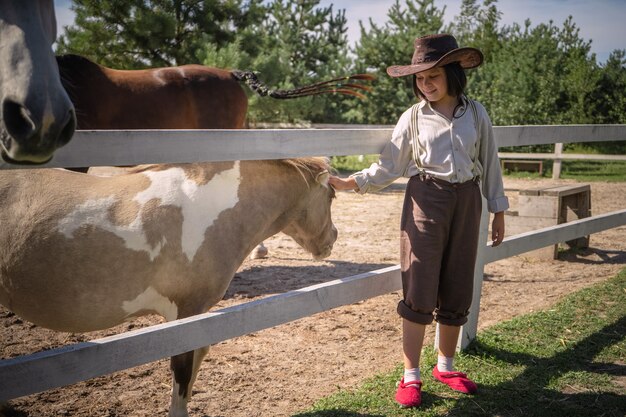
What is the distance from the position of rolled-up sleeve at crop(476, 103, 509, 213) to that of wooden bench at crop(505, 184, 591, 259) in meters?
3.73

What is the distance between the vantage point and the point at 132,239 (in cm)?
228

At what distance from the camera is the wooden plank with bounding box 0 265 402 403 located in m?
1.51

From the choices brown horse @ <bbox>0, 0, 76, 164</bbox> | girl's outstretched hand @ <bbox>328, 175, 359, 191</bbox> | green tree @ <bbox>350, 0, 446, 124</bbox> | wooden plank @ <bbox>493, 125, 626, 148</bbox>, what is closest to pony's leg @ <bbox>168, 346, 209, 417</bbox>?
girl's outstretched hand @ <bbox>328, 175, 359, 191</bbox>

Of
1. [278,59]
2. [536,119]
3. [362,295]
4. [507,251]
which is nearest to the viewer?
[362,295]

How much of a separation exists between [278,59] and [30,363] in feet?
41.7

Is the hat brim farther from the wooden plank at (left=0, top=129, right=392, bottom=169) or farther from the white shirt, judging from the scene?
the wooden plank at (left=0, top=129, right=392, bottom=169)

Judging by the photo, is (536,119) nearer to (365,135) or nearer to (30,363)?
(365,135)

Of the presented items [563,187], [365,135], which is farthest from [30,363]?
[563,187]

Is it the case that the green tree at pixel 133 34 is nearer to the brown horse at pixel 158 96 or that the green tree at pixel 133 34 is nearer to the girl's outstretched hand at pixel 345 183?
the brown horse at pixel 158 96

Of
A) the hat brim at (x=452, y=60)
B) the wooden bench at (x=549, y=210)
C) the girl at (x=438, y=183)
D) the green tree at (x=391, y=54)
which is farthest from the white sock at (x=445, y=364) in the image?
the green tree at (x=391, y=54)

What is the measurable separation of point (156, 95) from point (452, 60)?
14.7 ft

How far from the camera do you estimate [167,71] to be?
635cm

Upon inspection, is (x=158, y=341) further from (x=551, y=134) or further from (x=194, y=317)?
(x=551, y=134)

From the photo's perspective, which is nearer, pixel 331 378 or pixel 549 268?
pixel 331 378
